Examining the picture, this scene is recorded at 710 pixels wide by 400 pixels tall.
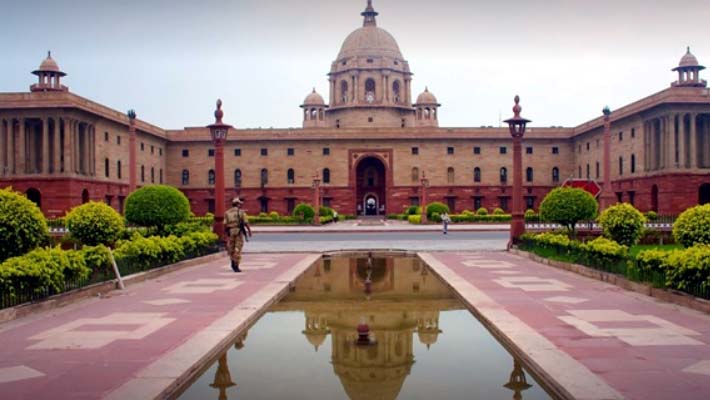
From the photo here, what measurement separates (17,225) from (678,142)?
37146 millimetres

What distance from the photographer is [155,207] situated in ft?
58.3

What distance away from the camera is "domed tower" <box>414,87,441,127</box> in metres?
62.8

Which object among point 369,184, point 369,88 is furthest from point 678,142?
point 369,88

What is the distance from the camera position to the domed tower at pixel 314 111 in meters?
64.3

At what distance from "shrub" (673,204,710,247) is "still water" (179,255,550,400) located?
15.3ft

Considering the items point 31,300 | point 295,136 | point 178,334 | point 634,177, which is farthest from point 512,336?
point 295,136

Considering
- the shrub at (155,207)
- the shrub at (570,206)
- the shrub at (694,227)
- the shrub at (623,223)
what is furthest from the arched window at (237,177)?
the shrub at (694,227)

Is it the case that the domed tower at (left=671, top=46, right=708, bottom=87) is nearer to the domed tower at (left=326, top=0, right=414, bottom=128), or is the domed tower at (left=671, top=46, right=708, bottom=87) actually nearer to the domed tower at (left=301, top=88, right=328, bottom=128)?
the domed tower at (left=326, top=0, right=414, bottom=128)

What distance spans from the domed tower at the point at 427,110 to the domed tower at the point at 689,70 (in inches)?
952

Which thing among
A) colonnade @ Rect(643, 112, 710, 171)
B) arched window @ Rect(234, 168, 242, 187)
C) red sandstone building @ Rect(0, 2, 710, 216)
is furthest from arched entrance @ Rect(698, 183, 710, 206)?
arched window @ Rect(234, 168, 242, 187)

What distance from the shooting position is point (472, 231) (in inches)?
1289

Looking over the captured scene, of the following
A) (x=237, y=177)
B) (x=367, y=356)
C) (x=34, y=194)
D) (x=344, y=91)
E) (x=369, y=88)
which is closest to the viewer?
(x=367, y=356)

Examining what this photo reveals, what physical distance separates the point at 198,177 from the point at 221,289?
146 ft

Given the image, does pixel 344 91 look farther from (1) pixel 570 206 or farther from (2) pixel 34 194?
(1) pixel 570 206
